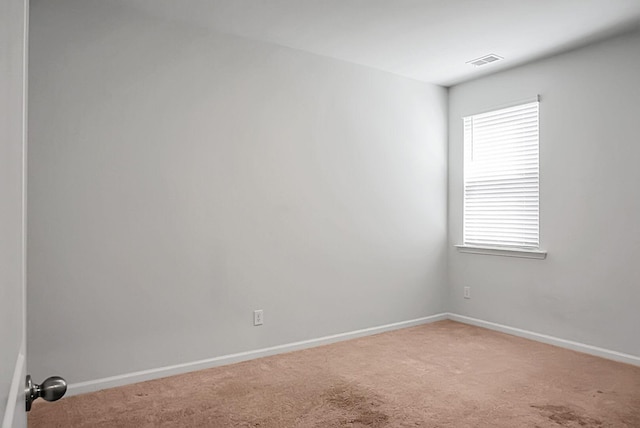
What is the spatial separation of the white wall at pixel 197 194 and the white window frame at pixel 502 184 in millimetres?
681

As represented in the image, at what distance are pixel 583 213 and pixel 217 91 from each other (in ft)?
10.4

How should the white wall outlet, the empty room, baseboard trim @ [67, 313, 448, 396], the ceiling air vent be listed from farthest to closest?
the ceiling air vent
the white wall outlet
baseboard trim @ [67, 313, 448, 396]
the empty room

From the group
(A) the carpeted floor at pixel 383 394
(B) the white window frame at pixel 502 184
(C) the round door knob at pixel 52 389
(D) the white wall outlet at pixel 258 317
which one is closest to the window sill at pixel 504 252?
(B) the white window frame at pixel 502 184

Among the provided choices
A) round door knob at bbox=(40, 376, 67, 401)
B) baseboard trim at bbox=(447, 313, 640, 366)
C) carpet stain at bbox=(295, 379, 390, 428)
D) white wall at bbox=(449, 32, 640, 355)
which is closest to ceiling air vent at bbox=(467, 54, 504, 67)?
white wall at bbox=(449, 32, 640, 355)

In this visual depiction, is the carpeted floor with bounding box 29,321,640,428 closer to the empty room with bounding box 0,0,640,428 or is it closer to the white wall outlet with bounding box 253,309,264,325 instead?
the empty room with bounding box 0,0,640,428

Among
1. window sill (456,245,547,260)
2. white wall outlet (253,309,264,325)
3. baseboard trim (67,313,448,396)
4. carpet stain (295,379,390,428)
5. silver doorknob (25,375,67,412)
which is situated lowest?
carpet stain (295,379,390,428)

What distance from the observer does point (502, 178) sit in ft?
15.1

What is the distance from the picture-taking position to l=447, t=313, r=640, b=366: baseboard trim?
145 inches

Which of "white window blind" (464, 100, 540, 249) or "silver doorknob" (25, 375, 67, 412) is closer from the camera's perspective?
"silver doorknob" (25, 375, 67, 412)

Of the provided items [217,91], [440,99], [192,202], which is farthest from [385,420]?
[440,99]

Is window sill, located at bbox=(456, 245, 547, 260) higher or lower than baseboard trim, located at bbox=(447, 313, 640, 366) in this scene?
higher

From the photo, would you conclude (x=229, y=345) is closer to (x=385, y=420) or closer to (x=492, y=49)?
(x=385, y=420)

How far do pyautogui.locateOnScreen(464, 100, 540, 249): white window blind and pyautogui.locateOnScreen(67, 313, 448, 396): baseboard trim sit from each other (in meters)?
1.29

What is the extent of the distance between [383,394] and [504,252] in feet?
7.21
